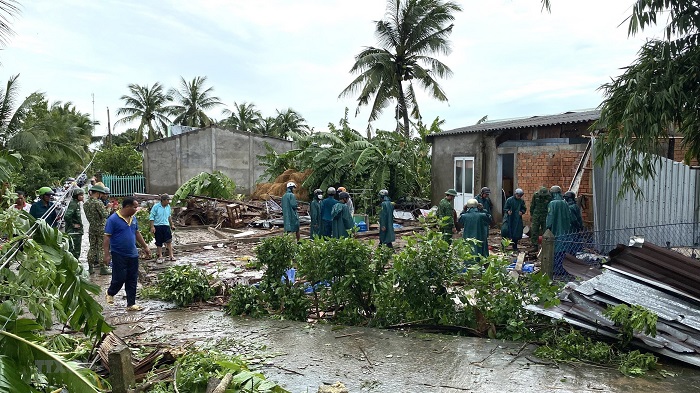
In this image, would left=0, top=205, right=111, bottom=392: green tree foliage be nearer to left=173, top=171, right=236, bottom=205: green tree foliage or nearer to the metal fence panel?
left=173, top=171, right=236, bottom=205: green tree foliage

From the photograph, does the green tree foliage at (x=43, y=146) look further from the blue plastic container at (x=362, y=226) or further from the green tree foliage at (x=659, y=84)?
the green tree foliage at (x=659, y=84)

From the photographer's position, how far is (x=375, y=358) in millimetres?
5188

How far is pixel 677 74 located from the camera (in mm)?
6246

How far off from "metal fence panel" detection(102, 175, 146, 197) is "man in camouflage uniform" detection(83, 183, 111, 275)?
23.3 m

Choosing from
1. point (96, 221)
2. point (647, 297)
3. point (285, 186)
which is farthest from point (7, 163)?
point (285, 186)

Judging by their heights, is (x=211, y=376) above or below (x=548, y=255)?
below

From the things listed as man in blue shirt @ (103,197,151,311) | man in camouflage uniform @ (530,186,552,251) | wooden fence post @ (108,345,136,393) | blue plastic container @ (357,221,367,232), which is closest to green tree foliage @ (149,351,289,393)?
wooden fence post @ (108,345,136,393)

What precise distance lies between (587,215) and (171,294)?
369 inches

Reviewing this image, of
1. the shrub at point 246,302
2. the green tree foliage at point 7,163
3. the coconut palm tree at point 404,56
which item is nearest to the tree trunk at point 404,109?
the coconut palm tree at point 404,56

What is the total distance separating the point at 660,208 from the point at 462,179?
8137 mm

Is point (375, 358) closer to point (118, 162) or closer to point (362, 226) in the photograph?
point (362, 226)

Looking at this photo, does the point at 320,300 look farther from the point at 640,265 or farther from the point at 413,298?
the point at 640,265

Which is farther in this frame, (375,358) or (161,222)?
(161,222)

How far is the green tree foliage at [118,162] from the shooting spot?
3353 cm
